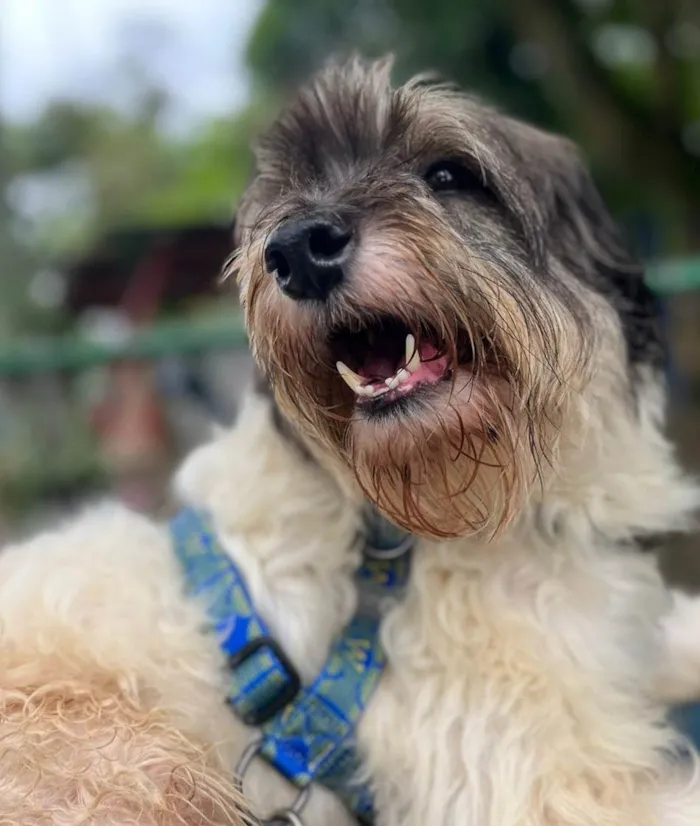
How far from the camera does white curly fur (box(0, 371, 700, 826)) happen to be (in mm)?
1318

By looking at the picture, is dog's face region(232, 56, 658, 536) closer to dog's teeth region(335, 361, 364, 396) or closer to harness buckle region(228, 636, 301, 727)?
dog's teeth region(335, 361, 364, 396)

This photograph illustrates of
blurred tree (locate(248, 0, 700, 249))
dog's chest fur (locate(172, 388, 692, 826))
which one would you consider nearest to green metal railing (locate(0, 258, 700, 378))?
dog's chest fur (locate(172, 388, 692, 826))

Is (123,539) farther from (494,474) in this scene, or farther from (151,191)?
(151,191)

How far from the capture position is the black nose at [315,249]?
1244 mm

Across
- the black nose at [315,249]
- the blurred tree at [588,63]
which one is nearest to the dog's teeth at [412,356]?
the black nose at [315,249]

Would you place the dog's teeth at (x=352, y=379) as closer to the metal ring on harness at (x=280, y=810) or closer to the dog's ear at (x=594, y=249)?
the dog's ear at (x=594, y=249)

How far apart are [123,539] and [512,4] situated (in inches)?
249

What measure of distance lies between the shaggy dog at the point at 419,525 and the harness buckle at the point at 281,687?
46mm

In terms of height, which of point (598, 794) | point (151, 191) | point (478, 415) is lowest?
point (151, 191)

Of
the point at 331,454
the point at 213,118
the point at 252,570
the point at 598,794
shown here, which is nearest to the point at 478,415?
the point at 331,454

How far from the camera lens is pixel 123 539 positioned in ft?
5.71

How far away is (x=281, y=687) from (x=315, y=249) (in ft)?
2.56

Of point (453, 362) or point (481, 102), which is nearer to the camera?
point (453, 362)

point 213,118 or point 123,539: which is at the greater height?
point 123,539
